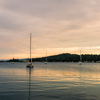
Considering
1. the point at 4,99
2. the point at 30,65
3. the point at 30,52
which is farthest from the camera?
the point at 30,65

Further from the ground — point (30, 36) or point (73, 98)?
point (30, 36)

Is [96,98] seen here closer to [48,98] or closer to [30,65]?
[48,98]

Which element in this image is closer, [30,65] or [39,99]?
[39,99]

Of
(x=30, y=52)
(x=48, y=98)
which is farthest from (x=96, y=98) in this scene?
(x=30, y=52)

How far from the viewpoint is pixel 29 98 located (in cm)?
1692

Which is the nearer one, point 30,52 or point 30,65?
point 30,52

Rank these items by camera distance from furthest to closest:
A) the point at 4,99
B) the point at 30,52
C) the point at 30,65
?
1. the point at 30,65
2. the point at 30,52
3. the point at 4,99

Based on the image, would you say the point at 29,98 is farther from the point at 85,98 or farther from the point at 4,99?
the point at 85,98

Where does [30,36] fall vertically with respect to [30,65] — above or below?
above

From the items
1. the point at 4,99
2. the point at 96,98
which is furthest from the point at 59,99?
the point at 4,99

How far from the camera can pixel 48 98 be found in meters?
17.0

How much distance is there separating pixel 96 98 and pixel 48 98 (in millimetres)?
5327

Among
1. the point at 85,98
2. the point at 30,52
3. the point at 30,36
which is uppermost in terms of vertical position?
the point at 30,36

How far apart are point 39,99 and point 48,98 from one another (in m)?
1.08
